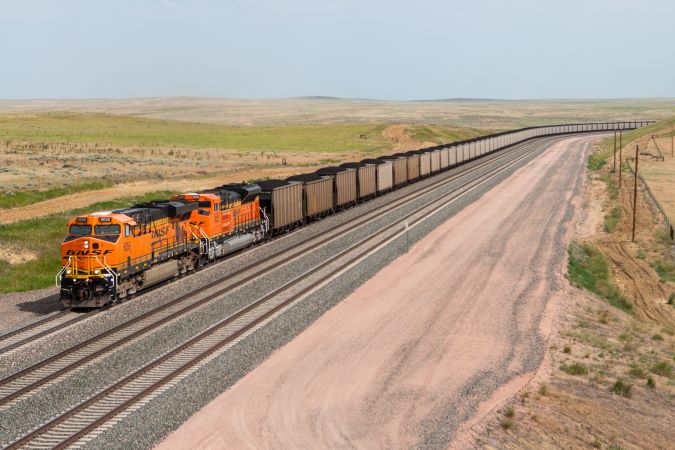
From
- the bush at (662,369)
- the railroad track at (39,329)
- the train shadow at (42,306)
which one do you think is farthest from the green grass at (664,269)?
the train shadow at (42,306)

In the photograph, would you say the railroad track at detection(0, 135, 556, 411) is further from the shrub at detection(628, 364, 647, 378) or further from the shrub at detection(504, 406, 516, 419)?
the shrub at detection(628, 364, 647, 378)

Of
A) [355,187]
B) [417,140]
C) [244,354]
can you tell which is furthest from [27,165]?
[417,140]

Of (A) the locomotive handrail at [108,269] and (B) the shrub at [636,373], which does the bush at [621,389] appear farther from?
(A) the locomotive handrail at [108,269]

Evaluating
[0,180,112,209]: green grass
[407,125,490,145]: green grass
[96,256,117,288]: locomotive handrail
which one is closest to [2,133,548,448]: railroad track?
[96,256,117,288]: locomotive handrail

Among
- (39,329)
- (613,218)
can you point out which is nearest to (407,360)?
(39,329)

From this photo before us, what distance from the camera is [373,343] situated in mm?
22797

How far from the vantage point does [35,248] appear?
37.1m

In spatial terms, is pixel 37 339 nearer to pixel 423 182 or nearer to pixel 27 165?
pixel 423 182

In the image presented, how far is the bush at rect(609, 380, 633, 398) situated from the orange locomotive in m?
17.4

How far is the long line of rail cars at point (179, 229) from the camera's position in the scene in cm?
2619

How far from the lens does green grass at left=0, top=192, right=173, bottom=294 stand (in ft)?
105

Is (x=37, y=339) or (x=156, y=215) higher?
(x=156, y=215)

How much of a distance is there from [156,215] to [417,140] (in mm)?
115631

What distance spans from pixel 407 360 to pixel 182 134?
127 metres
